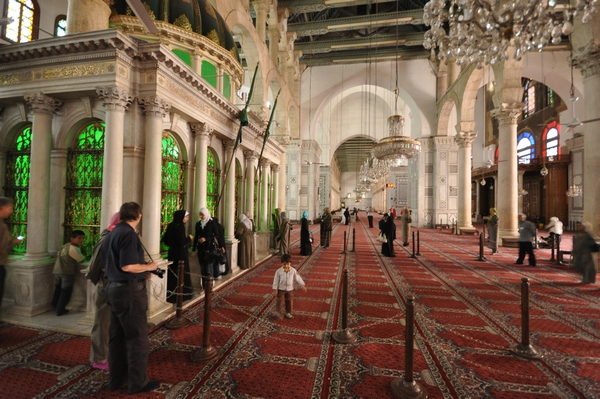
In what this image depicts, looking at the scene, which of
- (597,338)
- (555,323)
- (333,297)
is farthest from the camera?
(333,297)

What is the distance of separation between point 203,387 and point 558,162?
72.5ft

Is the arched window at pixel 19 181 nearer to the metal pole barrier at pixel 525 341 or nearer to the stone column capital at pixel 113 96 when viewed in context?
the stone column capital at pixel 113 96

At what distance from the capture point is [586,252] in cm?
537

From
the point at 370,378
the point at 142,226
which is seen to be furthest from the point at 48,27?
the point at 370,378

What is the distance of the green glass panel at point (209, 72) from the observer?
Answer: 6.04 meters

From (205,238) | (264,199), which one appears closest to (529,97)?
(264,199)

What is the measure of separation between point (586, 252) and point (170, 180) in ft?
25.7

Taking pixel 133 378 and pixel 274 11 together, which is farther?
pixel 274 11

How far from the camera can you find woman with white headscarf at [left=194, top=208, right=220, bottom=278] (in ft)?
16.1

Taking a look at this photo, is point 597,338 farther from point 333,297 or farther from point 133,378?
point 133,378

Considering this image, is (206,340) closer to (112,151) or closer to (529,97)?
(112,151)

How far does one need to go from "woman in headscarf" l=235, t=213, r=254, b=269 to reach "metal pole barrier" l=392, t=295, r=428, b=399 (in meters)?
4.79

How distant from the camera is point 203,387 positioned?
2.38 m

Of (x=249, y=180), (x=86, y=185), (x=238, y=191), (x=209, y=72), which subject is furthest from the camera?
(x=249, y=180)
